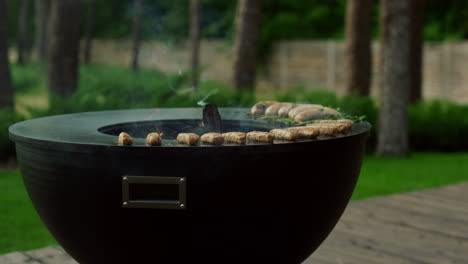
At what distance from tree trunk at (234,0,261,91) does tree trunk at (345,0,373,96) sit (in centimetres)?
149

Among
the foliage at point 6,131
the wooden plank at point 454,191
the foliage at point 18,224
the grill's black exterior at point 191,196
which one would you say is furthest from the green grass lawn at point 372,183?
the grill's black exterior at point 191,196

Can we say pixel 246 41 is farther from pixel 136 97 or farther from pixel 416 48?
pixel 416 48

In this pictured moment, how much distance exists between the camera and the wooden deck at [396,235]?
354cm

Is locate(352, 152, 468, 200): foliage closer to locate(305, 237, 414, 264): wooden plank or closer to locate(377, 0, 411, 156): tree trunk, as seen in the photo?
locate(377, 0, 411, 156): tree trunk

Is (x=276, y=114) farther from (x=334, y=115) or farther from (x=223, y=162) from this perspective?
(x=223, y=162)

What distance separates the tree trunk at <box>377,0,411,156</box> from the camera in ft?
23.9

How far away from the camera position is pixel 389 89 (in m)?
7.42

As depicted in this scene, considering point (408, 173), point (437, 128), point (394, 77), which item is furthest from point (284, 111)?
point (437, 128)

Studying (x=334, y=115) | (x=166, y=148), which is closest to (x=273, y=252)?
(x=166, y=148)

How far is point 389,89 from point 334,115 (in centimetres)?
468

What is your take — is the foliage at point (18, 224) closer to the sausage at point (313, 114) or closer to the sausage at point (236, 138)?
the sausage at point (313, 114)

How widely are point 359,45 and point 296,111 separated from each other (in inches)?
277

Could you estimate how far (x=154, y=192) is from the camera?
Answer: 7.30 ft

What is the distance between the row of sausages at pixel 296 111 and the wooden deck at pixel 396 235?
2.89 ft
